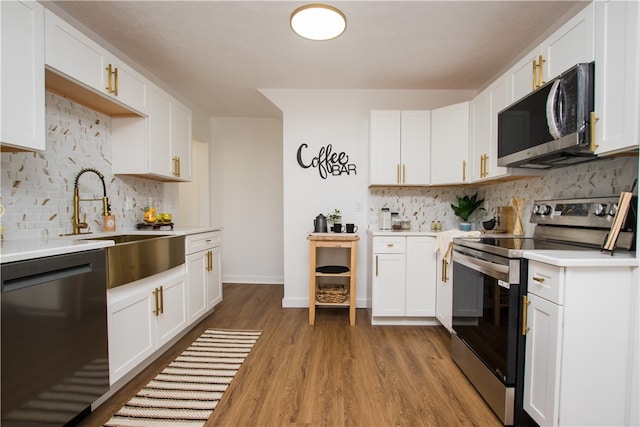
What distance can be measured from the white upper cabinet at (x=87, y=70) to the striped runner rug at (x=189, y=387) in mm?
1971

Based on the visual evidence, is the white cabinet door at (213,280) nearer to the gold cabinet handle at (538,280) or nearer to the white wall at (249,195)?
the white wall at (249,195)

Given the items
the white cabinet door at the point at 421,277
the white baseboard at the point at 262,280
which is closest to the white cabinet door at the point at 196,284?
the white baseboard at the point at 262,280

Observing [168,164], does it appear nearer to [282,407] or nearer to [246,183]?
[246,183]

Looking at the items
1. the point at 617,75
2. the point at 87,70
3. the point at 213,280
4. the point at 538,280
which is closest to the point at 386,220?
the point at 538,280

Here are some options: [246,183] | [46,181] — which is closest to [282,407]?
[46,181]

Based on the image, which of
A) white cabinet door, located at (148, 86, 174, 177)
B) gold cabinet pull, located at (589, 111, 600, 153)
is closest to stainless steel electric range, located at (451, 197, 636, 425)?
gold cabinet pull, located at (589, 111, 600, 153)

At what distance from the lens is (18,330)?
1133 millimetres

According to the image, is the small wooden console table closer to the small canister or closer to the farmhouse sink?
the small canister

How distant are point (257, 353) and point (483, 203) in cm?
274

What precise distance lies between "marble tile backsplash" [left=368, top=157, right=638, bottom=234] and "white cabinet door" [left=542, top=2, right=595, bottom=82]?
2.02ft

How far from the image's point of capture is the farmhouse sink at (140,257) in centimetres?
166

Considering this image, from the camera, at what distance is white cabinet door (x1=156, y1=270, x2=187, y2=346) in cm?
211

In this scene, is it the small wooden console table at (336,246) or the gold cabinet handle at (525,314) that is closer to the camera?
the gold cabinet handle at (525,314)

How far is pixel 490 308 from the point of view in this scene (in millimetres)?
1614
